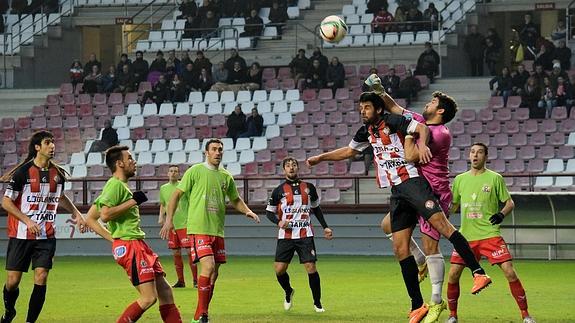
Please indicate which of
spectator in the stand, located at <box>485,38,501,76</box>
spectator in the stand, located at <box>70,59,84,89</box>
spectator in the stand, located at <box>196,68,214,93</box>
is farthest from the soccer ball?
spectator in the stand, located at <box>70,59,84,89</box>

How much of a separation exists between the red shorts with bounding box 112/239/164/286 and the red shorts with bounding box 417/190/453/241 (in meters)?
2.65

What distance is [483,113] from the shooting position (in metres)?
30.9

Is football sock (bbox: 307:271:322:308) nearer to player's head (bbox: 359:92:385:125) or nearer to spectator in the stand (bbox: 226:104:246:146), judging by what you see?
player's head (bbox: 359:92:385:125)

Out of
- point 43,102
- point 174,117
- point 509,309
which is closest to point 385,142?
point 509,309

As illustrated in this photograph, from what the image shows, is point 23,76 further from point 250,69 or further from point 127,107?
point 250,69

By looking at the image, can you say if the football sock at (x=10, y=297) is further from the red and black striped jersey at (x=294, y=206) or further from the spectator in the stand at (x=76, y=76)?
the spectator in the stand at (x=76, y=76)

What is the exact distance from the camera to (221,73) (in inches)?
1357

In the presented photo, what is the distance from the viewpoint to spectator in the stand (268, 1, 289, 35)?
36531 millimetres

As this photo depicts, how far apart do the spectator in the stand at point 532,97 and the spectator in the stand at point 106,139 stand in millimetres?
10213

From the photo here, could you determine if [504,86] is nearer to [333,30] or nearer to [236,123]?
[236,123]

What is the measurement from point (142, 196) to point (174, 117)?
A: 72.9 ft

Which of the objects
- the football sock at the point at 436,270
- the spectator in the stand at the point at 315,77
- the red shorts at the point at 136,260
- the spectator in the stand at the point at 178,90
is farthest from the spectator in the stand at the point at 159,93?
the red shorts at the point at 136,260

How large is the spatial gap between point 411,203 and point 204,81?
2262 cm

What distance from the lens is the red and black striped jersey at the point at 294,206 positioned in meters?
16.6
